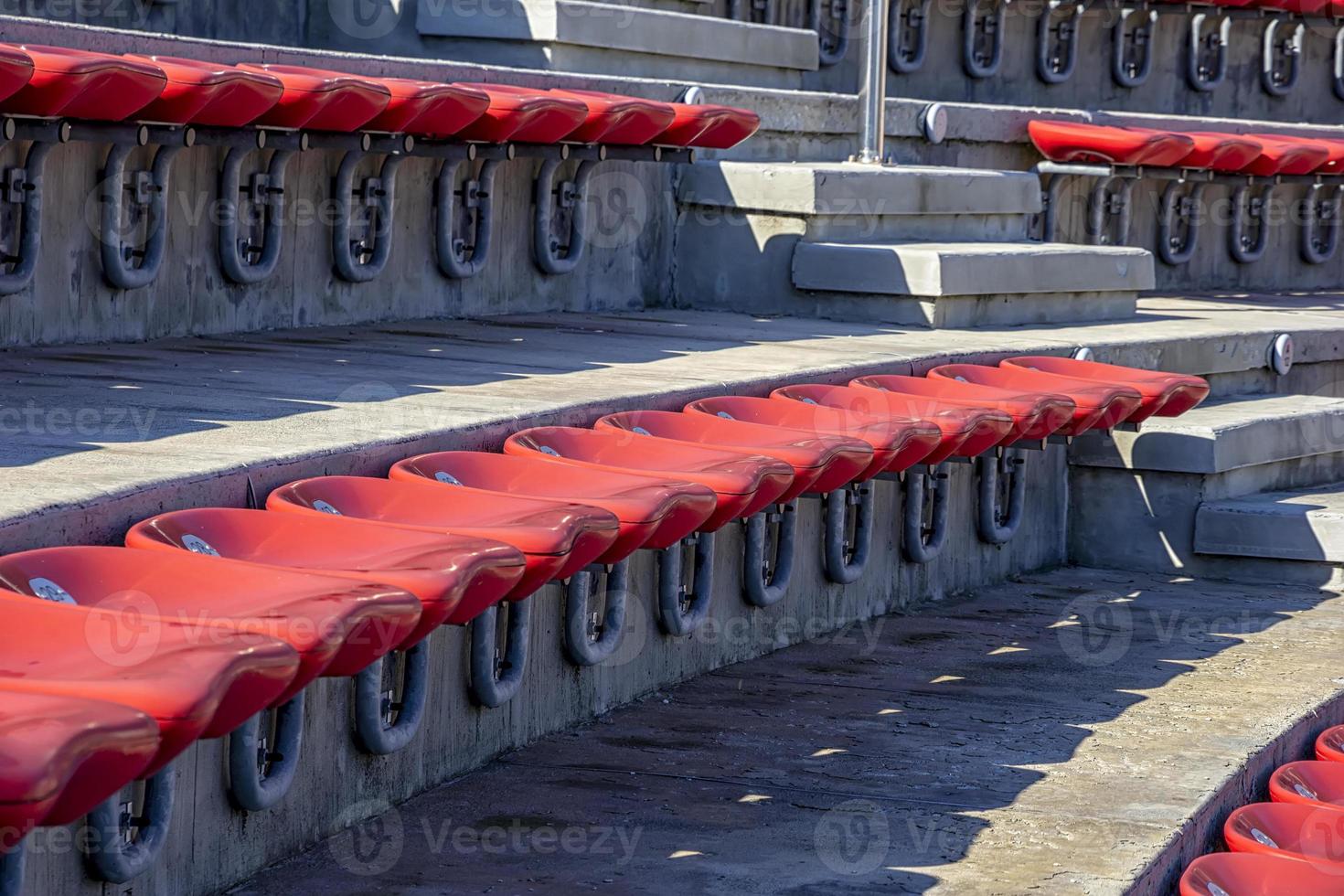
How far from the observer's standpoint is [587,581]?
170 inches

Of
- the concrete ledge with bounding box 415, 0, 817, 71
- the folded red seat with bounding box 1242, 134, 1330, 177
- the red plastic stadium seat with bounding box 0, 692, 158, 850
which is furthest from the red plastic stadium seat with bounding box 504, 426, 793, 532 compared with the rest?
the folded red seat with bounding box 1242, 134, 1330, 177

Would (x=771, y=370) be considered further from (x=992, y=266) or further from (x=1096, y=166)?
(x=1096, y=166)

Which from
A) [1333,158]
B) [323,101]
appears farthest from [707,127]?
[1333,158]

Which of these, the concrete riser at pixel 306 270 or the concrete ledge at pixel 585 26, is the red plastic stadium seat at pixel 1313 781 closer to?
the concrete riser at pixel 306 270

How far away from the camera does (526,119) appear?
234 inches

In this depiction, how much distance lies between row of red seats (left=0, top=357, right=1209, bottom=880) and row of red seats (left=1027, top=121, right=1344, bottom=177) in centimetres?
421

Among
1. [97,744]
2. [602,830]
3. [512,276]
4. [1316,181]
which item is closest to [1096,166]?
[1316,181]

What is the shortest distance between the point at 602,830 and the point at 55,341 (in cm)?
233

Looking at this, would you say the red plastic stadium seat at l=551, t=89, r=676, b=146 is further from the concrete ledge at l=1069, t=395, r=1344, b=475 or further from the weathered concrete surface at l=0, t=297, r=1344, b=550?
the concrete ledge at l=1069, t=395, r=1344, b=475

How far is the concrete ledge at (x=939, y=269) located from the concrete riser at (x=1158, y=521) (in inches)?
32.3

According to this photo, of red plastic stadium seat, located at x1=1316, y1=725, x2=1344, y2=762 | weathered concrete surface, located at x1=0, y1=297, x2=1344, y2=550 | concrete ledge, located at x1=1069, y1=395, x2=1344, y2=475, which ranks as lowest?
red plastic stadium seat, located at x1=1316, y1=725, x2=1344, y2=762

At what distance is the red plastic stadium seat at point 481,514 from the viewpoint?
10.4ft

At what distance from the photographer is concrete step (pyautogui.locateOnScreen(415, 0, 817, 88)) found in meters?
7.75

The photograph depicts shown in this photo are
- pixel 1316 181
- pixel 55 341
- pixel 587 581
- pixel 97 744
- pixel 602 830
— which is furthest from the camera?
pixel 1316 181
